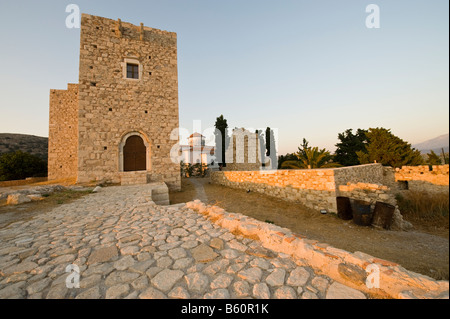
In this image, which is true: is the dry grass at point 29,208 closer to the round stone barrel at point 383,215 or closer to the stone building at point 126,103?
the stone building at point 126,103

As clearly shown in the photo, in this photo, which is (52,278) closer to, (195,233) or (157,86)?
(195,233)

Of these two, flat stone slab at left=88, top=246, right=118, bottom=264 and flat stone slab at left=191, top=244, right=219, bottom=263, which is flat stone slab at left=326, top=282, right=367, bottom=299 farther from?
flat stone slab at left=88, top=246, right=118, bottom=264

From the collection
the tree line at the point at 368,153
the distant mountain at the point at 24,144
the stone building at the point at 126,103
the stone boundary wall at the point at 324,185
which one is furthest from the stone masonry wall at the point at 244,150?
the distant mountain at the point at 24,144

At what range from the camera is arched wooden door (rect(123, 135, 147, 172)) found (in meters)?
9.90

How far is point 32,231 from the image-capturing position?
120 inches

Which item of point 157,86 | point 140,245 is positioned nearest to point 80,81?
point 157,86

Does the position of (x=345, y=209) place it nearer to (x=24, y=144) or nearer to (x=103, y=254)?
(x=103, y=254)

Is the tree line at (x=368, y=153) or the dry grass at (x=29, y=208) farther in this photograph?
the tree line at (x=368, y=153)

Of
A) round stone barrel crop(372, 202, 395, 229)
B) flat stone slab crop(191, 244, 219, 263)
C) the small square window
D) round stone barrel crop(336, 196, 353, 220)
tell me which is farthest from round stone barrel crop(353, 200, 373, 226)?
the small square window

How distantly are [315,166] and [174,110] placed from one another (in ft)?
31.8

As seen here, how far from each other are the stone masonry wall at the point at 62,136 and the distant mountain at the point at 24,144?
12.6m

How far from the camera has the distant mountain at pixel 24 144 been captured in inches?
837

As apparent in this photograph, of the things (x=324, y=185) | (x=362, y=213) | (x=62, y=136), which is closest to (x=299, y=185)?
(x=324, y=185)

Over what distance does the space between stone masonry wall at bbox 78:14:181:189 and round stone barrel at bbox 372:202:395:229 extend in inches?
367
